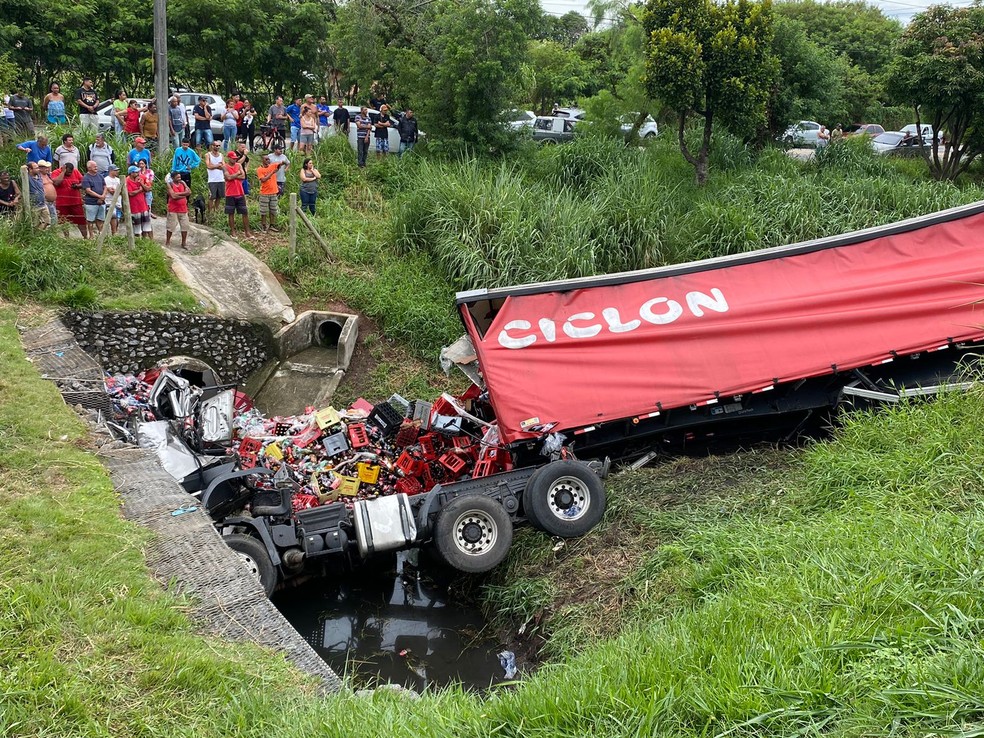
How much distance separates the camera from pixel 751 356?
33.2 ft

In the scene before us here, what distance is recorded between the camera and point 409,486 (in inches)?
431

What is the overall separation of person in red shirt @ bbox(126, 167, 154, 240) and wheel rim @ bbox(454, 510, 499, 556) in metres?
8.45

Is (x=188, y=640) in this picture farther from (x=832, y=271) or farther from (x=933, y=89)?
(x=933, y=89)

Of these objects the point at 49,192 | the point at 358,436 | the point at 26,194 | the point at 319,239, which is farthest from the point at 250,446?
the point at 49,192

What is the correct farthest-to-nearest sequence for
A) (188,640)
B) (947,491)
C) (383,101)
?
1. (383,101)
2. (947,491)
3. (188,640)

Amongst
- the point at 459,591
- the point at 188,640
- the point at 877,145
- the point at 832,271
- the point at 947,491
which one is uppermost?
the point at 877,145

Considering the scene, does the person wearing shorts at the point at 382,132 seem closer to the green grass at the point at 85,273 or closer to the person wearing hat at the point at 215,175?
the person wearing hat at the point at 215,175

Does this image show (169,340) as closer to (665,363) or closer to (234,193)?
(234,193)

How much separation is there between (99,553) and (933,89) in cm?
1999

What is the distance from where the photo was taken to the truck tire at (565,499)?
9039 millimetres

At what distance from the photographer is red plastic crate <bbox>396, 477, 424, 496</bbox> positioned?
35.8 ft

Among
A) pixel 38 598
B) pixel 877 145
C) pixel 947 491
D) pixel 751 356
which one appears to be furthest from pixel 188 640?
pixel 877 145

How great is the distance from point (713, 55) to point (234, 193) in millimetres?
9782

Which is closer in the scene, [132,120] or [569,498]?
[569,498]
